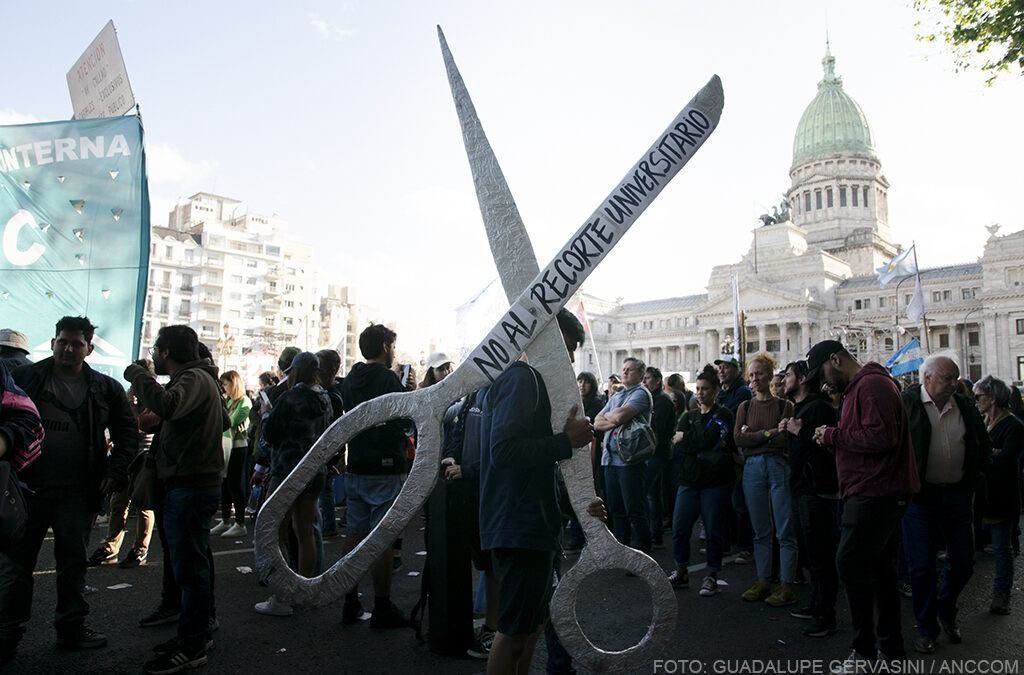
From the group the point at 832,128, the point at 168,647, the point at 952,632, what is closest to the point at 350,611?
the point at 168,647

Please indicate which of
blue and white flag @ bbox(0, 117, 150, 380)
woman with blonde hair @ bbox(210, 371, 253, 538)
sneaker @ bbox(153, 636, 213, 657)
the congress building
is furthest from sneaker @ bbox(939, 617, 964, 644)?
the congress building

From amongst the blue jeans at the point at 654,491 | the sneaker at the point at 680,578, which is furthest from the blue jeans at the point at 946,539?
the blue jeans at the point at 654,491

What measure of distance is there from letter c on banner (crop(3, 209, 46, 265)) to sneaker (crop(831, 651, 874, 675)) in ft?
20.9

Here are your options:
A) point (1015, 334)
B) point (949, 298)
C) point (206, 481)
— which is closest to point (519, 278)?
point (206, 481)

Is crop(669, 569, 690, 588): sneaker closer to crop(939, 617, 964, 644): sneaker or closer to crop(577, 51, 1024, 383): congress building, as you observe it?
crop(939, 617, 964, 644): sneaker

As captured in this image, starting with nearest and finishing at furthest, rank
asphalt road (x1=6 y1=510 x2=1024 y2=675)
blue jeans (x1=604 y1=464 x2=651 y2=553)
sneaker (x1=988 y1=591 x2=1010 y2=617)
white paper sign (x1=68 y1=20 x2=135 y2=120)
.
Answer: asphalt road (x1=6 y1=510 x2=1024 y2=675) → sneaker (x1=988 y1=591 x2=1010 y2=617) → white paper sign (x1=68 y1=20 x2=135 y2=120) → blue jeans (x1=604 y1=464 x2=651 y2=553)

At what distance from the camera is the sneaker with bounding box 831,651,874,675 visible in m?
3.70

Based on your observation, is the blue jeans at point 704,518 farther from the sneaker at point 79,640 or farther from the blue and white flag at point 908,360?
the blue and white flag at point 908,360

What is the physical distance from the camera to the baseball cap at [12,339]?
16.4 feet

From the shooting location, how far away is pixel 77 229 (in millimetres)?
5270

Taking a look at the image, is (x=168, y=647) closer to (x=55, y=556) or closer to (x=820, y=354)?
(x=55, y=556)

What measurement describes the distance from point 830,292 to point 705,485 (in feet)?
234

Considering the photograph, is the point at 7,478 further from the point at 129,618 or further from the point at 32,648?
the point at 129,618

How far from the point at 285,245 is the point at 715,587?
8422 centimetres
